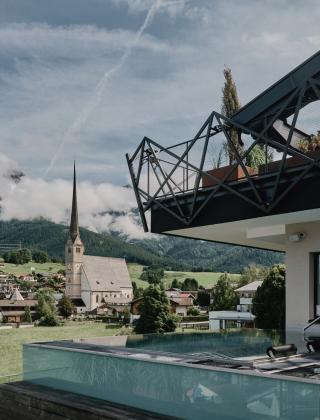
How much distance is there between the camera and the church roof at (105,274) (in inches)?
4060

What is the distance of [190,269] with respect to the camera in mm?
179250

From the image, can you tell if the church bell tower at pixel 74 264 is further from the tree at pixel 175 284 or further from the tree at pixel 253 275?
the tree at pixel 253 275

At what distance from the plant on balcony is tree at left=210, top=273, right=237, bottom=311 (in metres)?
48.2

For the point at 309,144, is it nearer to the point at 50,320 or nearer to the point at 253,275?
the point at 253,275

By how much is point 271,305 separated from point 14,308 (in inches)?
3111

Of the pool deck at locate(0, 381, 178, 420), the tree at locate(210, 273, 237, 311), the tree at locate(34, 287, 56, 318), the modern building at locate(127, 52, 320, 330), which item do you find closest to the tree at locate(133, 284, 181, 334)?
the tree at locate(210, 273, 237, 311)

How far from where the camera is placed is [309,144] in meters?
9.81

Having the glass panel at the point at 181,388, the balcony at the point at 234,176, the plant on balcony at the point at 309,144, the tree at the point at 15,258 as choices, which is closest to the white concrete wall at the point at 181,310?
the balcony at the point at 234,176

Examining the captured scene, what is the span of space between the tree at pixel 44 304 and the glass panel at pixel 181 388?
73951mm

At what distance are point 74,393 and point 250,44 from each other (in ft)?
46.8

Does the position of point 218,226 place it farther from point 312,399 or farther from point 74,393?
point 312,399

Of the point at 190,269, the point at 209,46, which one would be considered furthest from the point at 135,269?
the point at 209,46

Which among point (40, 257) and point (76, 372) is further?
point (40, 257)

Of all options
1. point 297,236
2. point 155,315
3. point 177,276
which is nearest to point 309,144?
point 297,236
